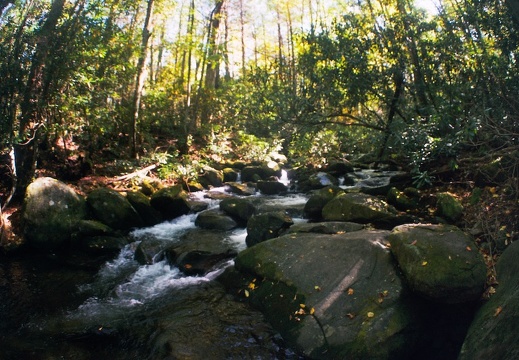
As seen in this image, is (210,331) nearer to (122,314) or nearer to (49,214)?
(122,314)

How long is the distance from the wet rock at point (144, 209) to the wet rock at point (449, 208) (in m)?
6.93

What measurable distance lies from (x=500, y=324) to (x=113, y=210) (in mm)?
7832

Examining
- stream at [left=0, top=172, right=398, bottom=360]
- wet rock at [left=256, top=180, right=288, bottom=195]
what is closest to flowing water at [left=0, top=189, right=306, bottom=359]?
stream at [left=0, top=172, right=398, bottom=360]

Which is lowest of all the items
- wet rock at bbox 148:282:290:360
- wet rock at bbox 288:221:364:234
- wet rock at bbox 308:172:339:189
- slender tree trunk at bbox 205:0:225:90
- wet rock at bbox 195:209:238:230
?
wet rock at bbox 148:282:290:360

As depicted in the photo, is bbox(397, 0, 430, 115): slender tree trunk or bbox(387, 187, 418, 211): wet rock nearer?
bbox(387, 187, 418, 211): wet rock

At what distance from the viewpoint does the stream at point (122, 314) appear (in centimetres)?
404

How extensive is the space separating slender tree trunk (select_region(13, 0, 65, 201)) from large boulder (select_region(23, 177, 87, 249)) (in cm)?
61

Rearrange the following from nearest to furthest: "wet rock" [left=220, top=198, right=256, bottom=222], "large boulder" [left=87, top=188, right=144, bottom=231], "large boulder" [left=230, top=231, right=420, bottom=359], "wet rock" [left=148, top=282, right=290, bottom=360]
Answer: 1. "large boulder" [left=230, top=231, right=420, bottom=359]
2. "wet rock" [left=148, top=282, right=290, bottom=360]
3. "large boulder" [left=87, top=188, right=144, bottom=231]
4. "wet rock" [left=220, top=198, right=256, bottom=222]

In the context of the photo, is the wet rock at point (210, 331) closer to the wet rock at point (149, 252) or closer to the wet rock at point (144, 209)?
the wet rock at point (149, 252)

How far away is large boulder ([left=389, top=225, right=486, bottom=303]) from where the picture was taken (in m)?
3.86

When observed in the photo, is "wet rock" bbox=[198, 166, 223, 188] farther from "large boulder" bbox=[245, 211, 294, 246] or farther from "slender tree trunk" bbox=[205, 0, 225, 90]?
"large boulder" bbox=[245, 211, 294, 246]

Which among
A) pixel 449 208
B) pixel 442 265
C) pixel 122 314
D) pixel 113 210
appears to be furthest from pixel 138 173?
pixel 442 265

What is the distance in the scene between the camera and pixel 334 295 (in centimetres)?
430

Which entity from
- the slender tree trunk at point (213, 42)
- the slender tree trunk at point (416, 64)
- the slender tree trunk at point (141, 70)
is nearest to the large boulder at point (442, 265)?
the slender tree trunk at point (416, 64)
